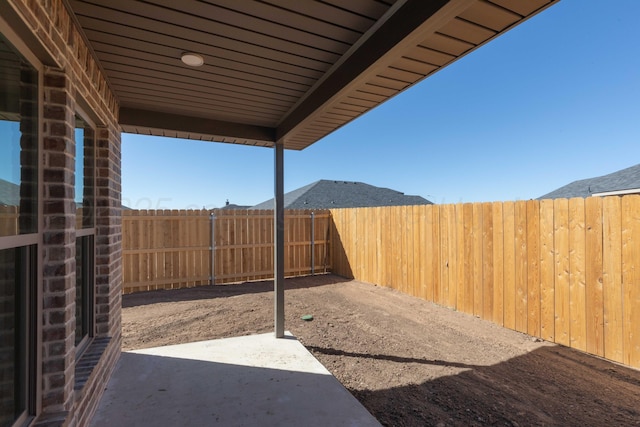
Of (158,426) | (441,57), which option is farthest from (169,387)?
(441,57)

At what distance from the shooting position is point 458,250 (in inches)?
205

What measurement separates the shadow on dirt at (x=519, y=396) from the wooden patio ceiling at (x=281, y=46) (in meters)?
2.59

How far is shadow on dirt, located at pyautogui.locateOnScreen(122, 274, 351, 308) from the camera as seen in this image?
6103 millimetres

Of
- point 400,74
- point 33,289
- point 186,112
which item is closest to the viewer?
point 33,289

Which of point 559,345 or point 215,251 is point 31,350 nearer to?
point 559,345

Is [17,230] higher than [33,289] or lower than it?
higher

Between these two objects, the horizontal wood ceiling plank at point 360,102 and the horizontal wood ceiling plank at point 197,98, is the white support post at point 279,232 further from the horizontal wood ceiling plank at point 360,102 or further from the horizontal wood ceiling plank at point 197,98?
the horizontal wood ceiling plank at point 360,102

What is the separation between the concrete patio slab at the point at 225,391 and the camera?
212cm

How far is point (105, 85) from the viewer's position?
2.40 meters

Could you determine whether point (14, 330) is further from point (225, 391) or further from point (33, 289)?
point (225, 391)

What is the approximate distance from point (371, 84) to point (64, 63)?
1911mm

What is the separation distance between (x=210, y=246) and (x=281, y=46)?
6484 millimetres

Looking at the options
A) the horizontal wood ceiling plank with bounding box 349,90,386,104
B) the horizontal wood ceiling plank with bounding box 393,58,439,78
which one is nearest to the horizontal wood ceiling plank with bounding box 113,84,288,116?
the horizontal wood ceiling plank with bounding box 349,90,386,104

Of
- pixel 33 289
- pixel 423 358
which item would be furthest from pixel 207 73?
pixel 423 358
